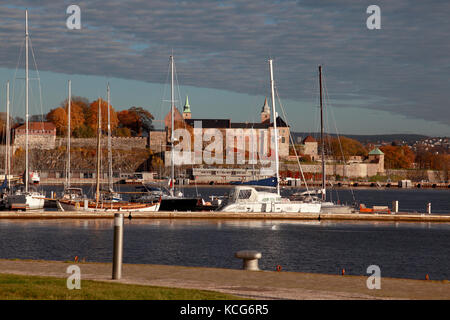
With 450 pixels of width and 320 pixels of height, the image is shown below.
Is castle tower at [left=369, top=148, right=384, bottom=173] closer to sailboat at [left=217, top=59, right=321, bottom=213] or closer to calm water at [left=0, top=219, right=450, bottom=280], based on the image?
sailboat at [left=217, top=59, right=321, bottom=213]

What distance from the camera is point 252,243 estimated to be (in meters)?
36.8

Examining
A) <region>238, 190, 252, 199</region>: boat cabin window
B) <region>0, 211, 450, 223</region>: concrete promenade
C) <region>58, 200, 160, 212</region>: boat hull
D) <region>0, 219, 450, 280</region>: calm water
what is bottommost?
<region>0, 219, 450, 280</region>: calm water

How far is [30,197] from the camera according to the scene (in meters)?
54.1

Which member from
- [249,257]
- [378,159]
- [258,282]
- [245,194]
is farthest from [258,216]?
[378,159]

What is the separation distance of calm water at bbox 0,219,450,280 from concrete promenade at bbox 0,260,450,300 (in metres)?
11.3

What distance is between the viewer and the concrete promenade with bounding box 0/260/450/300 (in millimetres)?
12258

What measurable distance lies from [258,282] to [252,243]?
23.1 metres

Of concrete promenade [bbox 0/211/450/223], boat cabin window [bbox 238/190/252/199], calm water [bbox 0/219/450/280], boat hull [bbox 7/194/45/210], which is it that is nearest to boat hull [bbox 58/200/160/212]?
concrete promenade [bbox 0/211/450/223]

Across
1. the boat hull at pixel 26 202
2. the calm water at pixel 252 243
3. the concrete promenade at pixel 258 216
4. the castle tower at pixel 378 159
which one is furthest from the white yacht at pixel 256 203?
the castle tower at pixel 378 159

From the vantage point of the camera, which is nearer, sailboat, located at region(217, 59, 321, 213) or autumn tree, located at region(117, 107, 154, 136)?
sailboat, located at region(217, 59, 321, 213)

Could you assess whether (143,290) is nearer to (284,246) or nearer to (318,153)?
(284,246)

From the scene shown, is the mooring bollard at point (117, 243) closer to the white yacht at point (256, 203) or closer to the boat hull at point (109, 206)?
the white yacht at point (256, 203)
